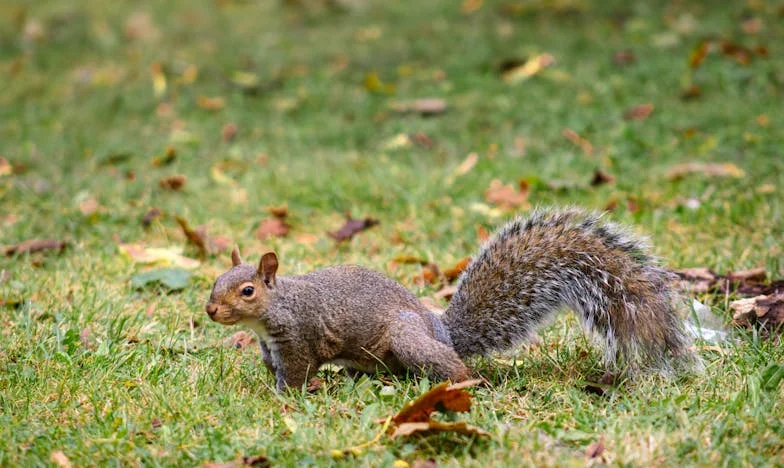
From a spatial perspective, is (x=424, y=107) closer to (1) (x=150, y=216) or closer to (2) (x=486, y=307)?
(1) (x=150, y=216)

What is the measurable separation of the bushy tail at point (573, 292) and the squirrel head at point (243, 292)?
0.60 meters

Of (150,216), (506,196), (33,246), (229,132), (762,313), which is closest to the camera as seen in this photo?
(762,313)

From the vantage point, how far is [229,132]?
624 cm

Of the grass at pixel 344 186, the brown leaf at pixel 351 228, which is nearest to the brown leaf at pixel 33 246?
the grass at pixel 344 186

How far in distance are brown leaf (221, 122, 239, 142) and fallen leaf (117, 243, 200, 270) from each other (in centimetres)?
228

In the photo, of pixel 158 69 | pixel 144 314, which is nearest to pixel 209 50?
pixel 158 69

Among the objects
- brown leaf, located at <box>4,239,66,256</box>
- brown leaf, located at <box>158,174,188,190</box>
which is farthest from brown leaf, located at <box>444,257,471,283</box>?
brown leaf, located at <box>158,174,188,190</box>

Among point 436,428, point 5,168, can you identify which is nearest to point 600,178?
point 436,428

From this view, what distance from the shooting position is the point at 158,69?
296 inches

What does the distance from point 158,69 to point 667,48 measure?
13.7 feet

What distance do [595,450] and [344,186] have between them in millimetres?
2858

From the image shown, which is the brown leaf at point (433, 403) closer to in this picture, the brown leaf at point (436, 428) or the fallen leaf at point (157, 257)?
the brown leaf at point (436, 428)

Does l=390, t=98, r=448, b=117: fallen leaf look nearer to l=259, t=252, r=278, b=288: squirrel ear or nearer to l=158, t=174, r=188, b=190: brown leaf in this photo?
l=158, t=174, r=188, b=190: brown leaf

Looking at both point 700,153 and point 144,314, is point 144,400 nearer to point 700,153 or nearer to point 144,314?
point 144,314
